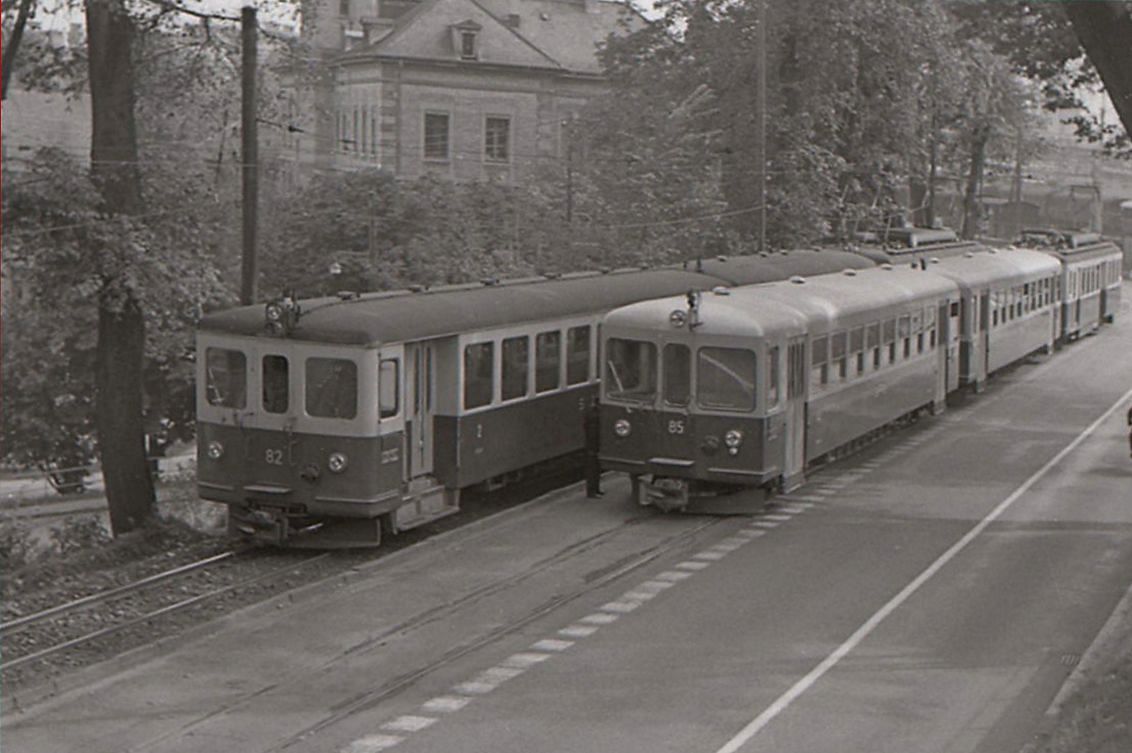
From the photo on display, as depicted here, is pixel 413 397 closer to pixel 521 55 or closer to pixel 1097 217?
pixel 521 55

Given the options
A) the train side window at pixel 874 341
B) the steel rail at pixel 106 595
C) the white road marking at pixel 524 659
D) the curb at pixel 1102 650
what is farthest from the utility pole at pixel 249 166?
the curb at pixel 1102 650

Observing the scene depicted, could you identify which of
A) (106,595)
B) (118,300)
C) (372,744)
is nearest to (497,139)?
(118,300)

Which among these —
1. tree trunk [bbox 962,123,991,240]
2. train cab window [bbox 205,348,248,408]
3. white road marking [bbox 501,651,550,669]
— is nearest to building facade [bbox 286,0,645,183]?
tree trunk [bbox 962,123,991,240]

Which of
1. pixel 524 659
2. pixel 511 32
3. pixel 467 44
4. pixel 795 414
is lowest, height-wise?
pixel 524 659

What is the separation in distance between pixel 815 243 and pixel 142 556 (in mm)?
29166

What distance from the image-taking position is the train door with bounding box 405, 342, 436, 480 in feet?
69.9

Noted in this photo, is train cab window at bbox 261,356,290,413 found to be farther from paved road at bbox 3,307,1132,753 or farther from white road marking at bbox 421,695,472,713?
white road marking at bbox 421,695,472,713

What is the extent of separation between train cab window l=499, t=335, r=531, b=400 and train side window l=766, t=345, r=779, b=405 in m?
3.21

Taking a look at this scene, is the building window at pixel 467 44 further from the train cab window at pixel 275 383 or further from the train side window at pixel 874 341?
the train cab window at pixel 275 383

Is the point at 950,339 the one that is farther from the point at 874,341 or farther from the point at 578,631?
the point at 578,631

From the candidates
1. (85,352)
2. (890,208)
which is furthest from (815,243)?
(85,352)

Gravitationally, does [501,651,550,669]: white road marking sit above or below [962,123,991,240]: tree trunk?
below

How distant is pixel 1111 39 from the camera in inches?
695

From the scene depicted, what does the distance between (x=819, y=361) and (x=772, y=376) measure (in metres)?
2.11
